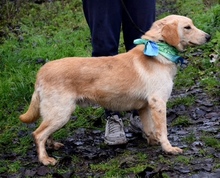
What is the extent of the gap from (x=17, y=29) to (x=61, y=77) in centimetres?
573

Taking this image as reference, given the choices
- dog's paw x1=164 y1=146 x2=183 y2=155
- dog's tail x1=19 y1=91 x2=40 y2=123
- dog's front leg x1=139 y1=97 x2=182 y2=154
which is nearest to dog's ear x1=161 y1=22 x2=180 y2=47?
dog's front leg x1=139 y1=97 x2=182 y2=154

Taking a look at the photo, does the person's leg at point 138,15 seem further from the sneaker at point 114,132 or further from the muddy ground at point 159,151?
the muddy ground at point 159,151

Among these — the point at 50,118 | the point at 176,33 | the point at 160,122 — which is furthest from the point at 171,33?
the point at 50,118

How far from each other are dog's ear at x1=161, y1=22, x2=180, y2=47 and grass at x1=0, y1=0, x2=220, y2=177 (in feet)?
3.10

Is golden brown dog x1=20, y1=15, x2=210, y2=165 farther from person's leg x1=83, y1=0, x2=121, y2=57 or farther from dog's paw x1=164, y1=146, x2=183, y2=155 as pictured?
person's leg x1=83, y1=0, x2=121, y2=57

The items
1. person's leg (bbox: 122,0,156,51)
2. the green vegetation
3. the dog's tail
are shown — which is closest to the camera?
the dog's tail

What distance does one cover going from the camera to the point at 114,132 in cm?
500

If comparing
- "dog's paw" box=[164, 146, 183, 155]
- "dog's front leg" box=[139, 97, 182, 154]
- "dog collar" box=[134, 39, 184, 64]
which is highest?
"dog collar" box=[134, 39, 184, 64]

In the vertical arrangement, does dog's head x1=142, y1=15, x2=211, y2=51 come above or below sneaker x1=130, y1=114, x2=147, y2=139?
above

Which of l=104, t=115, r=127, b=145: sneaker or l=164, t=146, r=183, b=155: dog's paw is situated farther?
l=104, t=115, r=127, b=145: sneaker

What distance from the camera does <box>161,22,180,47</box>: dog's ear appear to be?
4566 mm

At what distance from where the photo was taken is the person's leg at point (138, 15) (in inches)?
192

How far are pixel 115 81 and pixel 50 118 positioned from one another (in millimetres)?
666

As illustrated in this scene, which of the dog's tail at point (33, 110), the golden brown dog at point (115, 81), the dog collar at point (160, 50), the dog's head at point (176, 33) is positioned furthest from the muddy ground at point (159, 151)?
the dog's head at point (176, 33)
